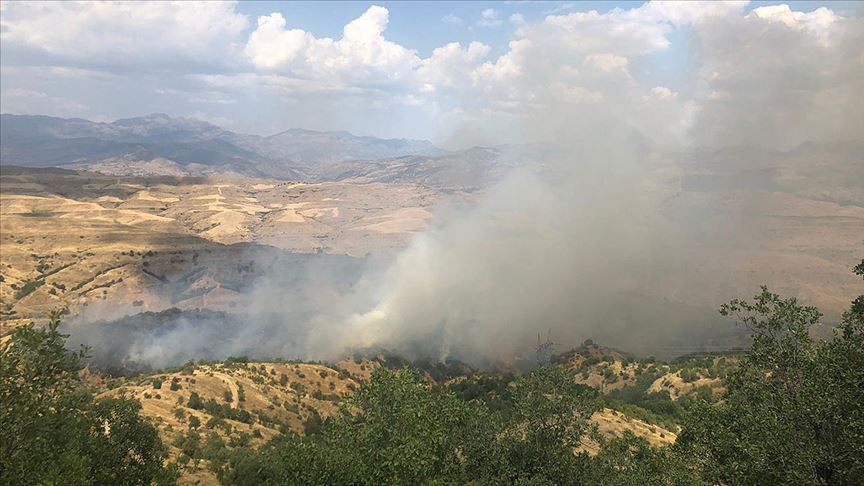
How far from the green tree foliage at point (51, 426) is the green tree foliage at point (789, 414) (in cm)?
2796

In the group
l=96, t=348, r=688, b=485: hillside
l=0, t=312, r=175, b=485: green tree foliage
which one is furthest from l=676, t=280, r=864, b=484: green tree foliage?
l=0, t=312, r=175, b=485: green tree foliage

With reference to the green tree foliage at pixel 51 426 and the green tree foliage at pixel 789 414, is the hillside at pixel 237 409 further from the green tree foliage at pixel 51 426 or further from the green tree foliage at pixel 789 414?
the green tree foliage at pixel 789 414

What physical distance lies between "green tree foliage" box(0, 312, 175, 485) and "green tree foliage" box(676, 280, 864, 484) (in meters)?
28.0

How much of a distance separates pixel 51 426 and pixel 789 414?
31.9m

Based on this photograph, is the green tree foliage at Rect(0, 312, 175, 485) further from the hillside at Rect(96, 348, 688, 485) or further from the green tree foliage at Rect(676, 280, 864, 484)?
the green tree foliage at Rect(676, 280, 864, 484)

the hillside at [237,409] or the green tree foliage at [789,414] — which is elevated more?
the green tree foliage at [789,414]

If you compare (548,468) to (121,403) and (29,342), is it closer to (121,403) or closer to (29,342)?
(121,403)

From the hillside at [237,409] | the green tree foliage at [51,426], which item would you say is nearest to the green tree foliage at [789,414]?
the hillside at [237,409]

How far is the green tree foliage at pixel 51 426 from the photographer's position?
59.8 feet

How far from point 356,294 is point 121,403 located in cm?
14722

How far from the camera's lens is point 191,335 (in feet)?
397

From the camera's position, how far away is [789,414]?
67.3 feet

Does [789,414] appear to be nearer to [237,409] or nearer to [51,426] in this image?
[51,426]

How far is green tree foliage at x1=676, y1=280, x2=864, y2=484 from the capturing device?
62.9 feet
